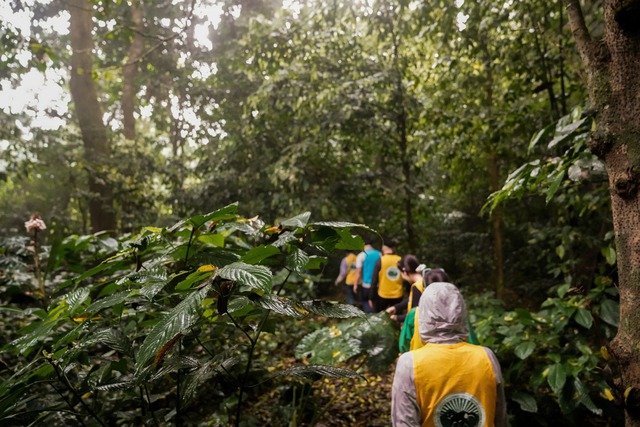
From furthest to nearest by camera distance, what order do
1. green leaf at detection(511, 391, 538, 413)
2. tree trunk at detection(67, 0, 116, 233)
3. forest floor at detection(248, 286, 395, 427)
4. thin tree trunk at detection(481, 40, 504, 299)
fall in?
tree trunk at detection(67, 0, 116, 233) < thin tree trunk at detection(481, 40, 504, 299) < forest floor at detection(248, 286, 395, 427) < green leaf at detection(511, 391, 538, 413)

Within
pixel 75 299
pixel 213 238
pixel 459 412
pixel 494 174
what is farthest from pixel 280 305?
pixel 494 174

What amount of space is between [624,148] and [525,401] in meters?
2.19

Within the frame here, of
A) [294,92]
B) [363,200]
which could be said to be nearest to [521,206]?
[363,200]

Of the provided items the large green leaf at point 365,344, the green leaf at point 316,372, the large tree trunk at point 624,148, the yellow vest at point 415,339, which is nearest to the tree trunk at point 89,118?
the large green leaf at point 365,344

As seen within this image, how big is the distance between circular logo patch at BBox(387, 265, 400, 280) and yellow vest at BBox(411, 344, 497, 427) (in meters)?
3.41

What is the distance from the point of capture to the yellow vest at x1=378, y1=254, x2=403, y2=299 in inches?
195

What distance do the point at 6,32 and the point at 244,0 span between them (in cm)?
722

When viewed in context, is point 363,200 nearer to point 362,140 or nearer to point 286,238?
point 362,140

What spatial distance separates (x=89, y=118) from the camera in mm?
7262

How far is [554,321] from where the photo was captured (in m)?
2.86

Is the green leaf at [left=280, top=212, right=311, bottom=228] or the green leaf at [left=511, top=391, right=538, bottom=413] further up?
the green leaf at [left=280, top=212, right=311, bottom=228]

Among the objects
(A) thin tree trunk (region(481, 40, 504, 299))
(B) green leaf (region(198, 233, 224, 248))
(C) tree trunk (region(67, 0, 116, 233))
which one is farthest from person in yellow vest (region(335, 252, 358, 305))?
(B) green leaf (region(198, 233, 224, 248))

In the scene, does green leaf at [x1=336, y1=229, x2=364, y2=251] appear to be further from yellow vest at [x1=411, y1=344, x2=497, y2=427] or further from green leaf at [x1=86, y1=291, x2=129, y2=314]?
yellow vest at [x1=411, y1=344, x2=497, y2=427]

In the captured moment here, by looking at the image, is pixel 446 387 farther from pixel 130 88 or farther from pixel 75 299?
pixel 130 88
